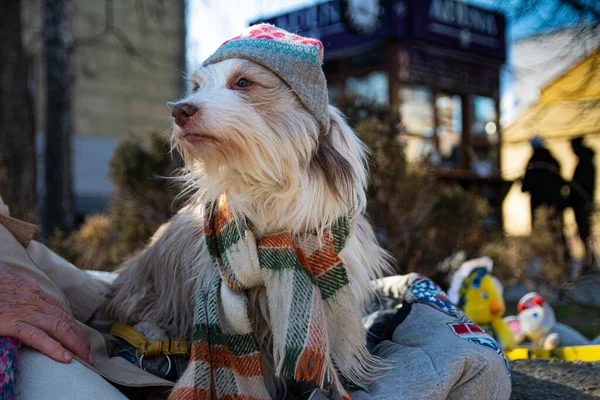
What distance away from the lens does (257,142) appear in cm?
188

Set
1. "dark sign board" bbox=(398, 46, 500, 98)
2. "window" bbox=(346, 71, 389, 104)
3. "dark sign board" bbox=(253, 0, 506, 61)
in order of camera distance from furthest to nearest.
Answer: "window" bbox=(346, 71, 389, 104)
"dark sign board" bbox=(398, 46, 500, 98)
"dark sign board" bbox=(253, 0, 506, 61)

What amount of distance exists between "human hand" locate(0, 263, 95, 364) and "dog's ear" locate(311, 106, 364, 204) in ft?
3.10

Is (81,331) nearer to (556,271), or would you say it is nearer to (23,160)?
(23,160)

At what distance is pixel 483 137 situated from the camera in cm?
1245

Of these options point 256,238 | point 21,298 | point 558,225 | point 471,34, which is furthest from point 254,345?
point 471,34

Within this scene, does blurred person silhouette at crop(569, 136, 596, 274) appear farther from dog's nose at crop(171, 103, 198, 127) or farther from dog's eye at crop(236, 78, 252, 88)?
dog's nose at crop(171, 103, 198, 127)

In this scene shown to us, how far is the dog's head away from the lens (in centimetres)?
185

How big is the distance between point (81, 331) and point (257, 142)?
849 millimetres

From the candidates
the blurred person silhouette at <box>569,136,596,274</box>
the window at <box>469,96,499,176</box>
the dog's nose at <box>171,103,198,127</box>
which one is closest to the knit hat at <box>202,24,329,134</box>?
the dog's nose at <box>171,103,198,127</box>

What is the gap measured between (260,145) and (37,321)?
0.86 meters

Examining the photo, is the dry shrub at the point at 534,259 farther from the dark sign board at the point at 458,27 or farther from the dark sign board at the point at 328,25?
the dark sign board at the point at 458,27

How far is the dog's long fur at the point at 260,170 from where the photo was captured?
6.14ft

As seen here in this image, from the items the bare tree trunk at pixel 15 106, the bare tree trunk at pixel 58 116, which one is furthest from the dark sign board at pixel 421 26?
the bare tree trunk at pixel 15 106

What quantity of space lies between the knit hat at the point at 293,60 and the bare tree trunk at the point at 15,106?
3954 millimetres
